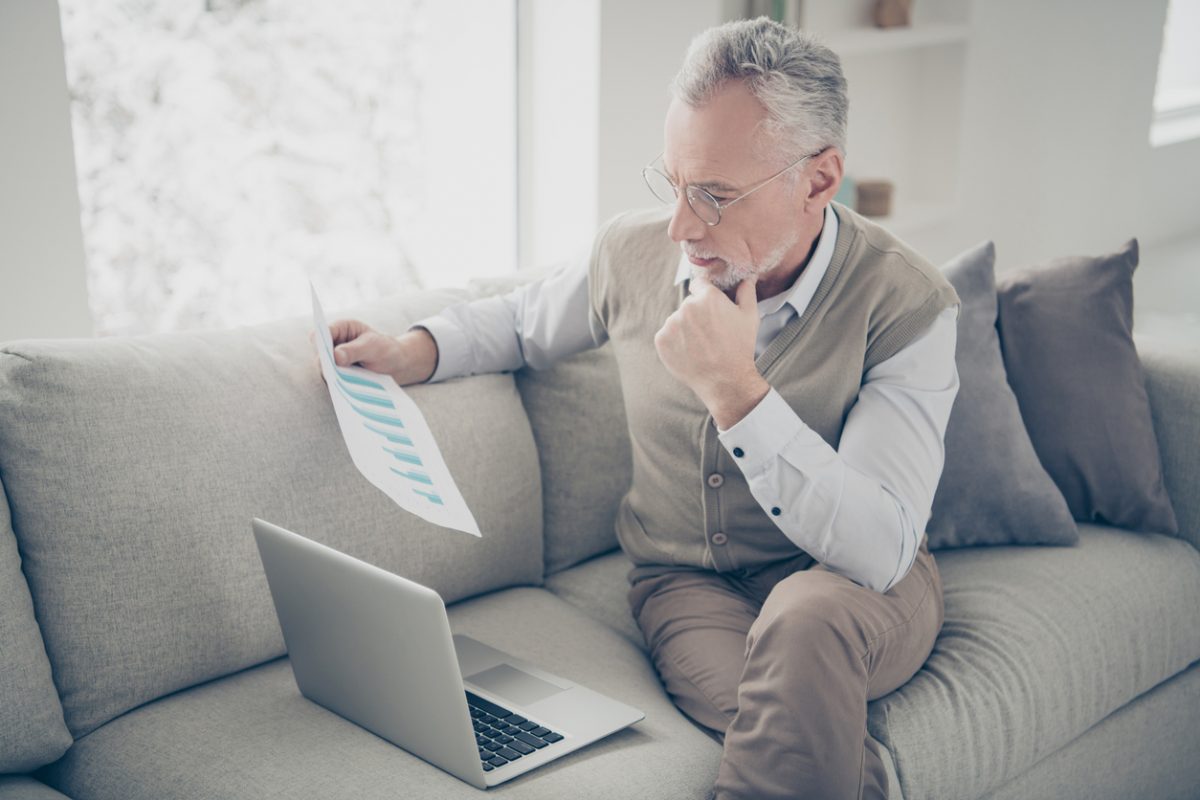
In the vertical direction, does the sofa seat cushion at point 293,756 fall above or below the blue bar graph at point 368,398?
below

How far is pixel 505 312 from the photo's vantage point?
1895mm

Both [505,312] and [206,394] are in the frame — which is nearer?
[206,394]

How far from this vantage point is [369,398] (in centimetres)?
166

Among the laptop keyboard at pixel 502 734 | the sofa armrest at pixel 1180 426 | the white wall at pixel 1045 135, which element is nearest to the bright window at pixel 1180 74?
the white wall at pixel 1045 135

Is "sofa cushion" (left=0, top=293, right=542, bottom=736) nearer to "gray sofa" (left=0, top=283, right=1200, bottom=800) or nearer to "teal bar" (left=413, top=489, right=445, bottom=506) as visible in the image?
"gray sofa" (left=0, top=283, right=1200, bottom=800)

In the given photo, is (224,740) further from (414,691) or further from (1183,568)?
(1183,568)

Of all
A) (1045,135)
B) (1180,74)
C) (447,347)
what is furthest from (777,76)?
(1180,74)

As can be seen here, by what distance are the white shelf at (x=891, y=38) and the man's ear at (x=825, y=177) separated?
4.90 ft

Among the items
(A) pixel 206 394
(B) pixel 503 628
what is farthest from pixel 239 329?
(B) pixel 503 628

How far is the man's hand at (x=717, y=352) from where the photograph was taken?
146cm

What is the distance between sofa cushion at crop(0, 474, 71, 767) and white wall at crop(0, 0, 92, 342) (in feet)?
1.90

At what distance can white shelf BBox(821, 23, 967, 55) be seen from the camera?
3096 millimetres

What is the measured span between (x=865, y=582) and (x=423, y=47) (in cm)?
185

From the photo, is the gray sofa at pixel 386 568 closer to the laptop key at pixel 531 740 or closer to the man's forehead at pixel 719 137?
the laptop key at pixel 531 740
